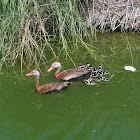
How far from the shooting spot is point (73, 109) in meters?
4.24

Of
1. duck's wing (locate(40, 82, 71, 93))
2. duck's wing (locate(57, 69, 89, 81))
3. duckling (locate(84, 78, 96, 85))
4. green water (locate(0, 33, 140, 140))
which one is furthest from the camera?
duck's wing (locate(57, 69, 89, 81))

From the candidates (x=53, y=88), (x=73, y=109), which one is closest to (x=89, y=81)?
(x=53, y=88)

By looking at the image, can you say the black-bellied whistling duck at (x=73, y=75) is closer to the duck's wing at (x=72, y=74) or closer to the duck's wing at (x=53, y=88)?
the duck's wing at (x=72, y=74)

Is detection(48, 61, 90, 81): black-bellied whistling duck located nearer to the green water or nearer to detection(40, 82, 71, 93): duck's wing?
the green water

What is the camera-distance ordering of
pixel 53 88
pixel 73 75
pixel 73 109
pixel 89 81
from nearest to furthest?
pixel 73 109 < pixel 53 88 < pixel 89 81 < pixel 73 75

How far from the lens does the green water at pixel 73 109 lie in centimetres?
366

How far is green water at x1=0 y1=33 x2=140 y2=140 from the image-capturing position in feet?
12.0

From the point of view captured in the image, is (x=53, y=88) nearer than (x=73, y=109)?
No

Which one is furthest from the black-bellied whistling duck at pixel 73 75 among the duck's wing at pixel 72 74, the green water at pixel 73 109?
the green water at pixel 73 109

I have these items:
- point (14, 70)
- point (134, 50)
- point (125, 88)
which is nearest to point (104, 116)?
point (125, 88)

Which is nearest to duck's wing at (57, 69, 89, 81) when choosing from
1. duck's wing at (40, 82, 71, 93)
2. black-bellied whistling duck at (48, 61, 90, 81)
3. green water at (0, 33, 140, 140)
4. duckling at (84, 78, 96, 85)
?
black-bellied whistling duck at (48, 61, 90, 81)

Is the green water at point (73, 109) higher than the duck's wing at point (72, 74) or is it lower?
lower

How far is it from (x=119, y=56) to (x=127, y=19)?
194cm

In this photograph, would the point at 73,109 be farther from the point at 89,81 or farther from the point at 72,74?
the point at 72,74
